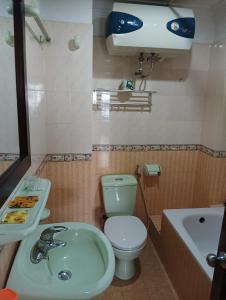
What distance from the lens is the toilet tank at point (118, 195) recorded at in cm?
206

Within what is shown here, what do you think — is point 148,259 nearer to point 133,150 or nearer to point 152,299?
point 152,299

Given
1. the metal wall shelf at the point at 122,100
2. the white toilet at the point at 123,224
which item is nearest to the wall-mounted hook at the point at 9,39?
the metal wall shelf at the point at 122,100

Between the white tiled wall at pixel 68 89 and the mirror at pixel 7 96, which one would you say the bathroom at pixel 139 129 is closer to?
the white tiled wall at pixel 68 89

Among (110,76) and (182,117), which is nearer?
(110,76)

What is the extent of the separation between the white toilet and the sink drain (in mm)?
640

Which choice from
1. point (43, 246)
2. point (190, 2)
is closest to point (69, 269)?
point (43, 246)

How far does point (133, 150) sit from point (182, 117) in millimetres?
621

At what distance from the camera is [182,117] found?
2303 millimetres

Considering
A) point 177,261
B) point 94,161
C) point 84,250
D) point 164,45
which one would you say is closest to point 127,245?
point 177,261

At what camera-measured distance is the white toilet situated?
65.7 inches

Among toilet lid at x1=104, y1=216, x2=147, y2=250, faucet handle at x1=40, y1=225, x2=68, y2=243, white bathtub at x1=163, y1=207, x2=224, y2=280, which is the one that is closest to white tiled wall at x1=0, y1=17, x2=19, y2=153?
faucet handle at x1=40, y1=225, x2=68, y2=243

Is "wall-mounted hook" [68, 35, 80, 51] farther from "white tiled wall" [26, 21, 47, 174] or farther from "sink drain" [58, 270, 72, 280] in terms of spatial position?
"sink drain" [58, 270, 72, 280]

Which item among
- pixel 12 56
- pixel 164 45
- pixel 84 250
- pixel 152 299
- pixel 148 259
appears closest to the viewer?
pixel 12 56

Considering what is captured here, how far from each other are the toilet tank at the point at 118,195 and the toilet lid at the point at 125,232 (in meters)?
0.13
